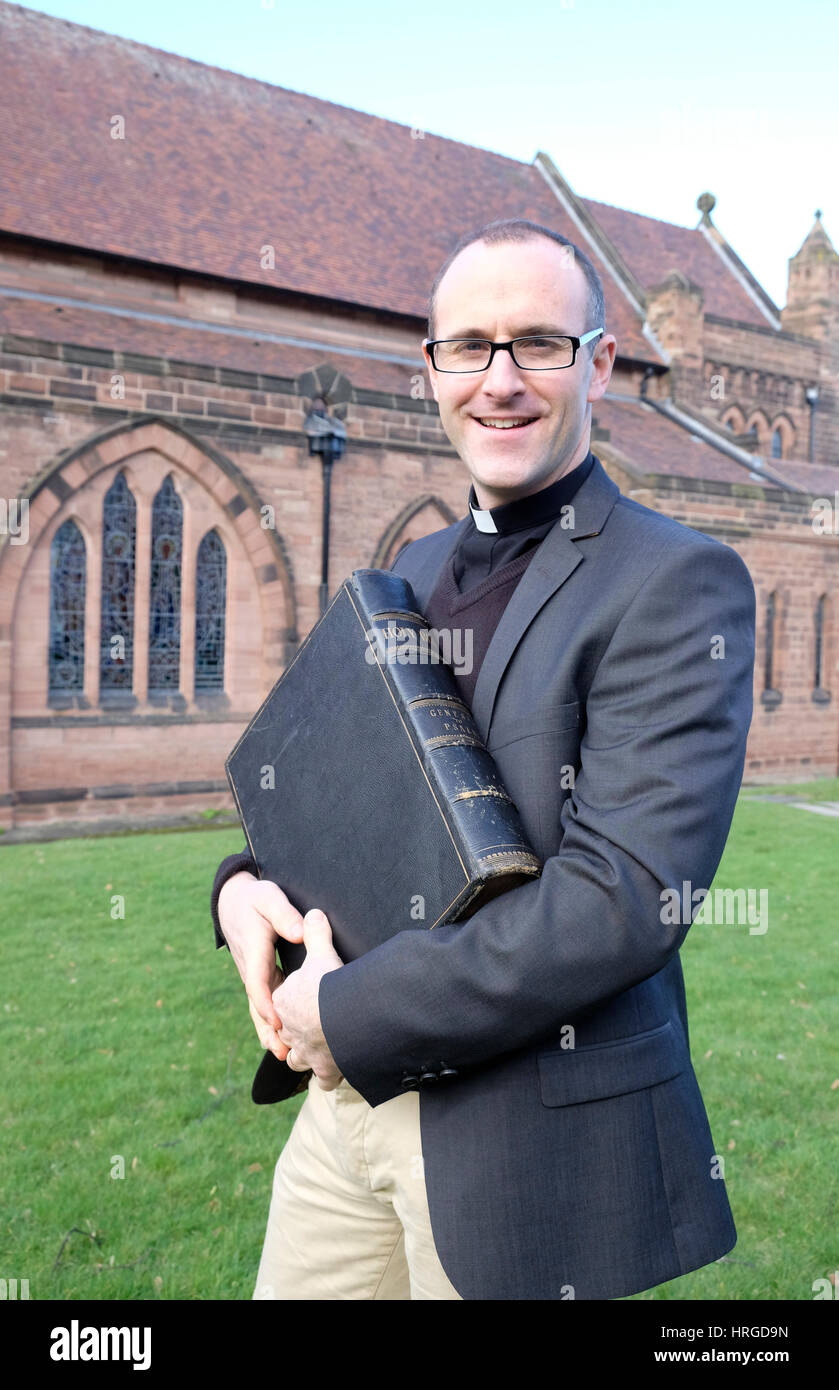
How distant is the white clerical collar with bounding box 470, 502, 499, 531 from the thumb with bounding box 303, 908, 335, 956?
2.48 feet

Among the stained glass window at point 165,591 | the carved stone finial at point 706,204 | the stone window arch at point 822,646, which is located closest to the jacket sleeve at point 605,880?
the stained glass window at point 165,591

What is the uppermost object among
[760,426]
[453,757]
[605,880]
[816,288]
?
[816,288]

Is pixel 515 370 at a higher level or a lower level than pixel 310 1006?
higher

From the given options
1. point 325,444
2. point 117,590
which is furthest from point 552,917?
point 325,444

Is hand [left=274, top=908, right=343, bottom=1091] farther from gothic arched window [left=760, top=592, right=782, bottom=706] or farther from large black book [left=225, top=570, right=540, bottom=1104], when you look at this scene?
gothic arched window [left=760, top=592, right=782, bottom=706]

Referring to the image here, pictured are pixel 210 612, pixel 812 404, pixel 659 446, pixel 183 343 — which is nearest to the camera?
pixel 210 612

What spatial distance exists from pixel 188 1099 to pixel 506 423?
3933 mm

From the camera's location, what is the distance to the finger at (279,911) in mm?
1642

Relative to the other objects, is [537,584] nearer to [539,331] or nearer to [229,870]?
[539,331]

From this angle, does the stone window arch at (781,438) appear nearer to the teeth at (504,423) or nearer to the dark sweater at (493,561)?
the dark sweater at (493,561)

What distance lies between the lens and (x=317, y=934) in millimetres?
1577

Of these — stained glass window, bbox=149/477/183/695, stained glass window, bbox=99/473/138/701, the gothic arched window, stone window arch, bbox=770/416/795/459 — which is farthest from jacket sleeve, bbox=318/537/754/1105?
stone window arch, bbox=770/416/795/459

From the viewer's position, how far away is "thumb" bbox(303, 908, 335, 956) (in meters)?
1.55
